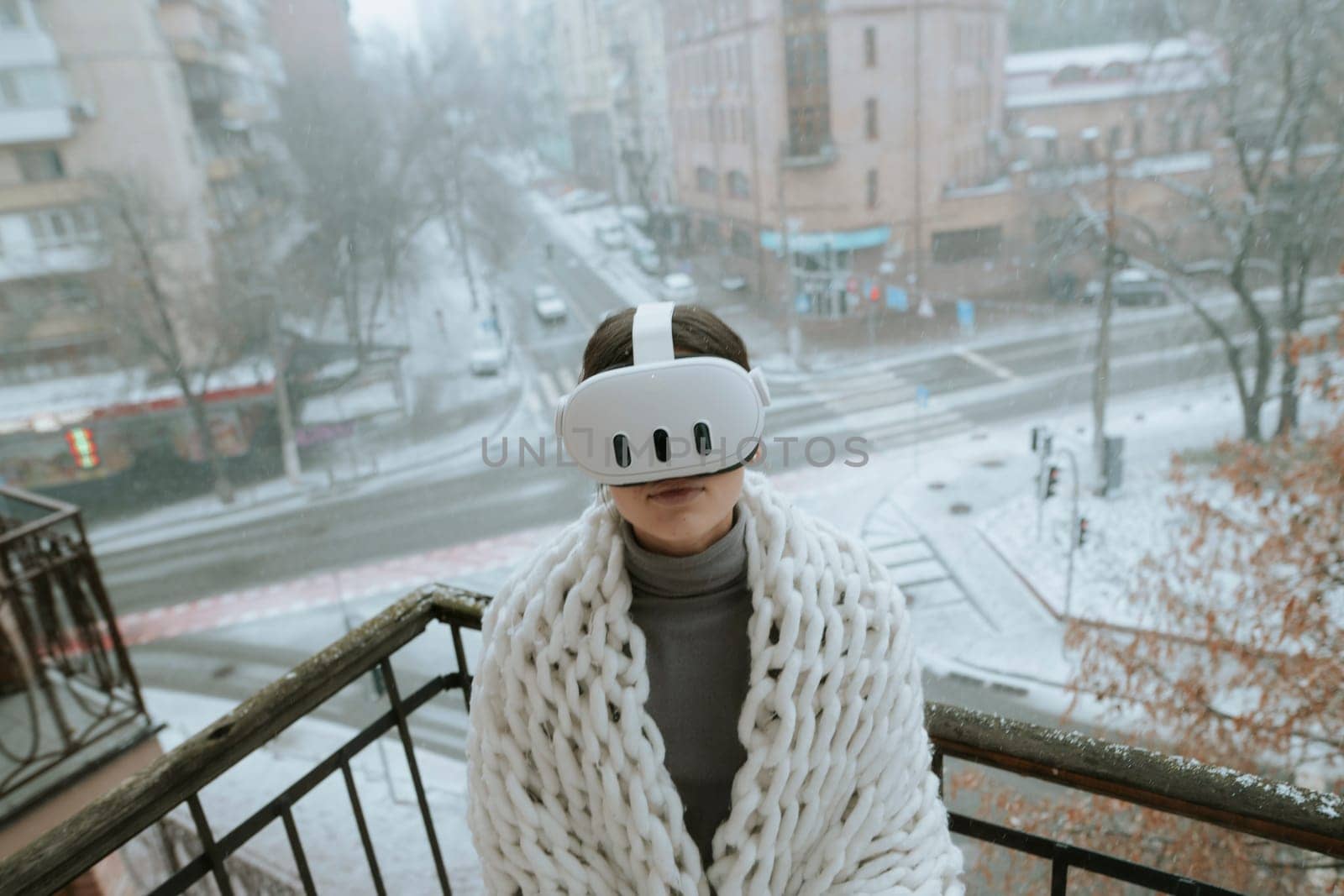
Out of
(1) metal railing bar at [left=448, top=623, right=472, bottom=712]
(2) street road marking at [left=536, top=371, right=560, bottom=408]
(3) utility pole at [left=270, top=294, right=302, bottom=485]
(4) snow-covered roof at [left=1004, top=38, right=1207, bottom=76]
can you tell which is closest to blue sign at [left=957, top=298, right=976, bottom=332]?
(4) snow-covered roof at [left=1004, top=38, right=1207, bottom=76]

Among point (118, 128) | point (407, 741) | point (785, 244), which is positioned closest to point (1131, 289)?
point (785, 244)

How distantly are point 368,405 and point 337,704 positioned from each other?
6.92ft

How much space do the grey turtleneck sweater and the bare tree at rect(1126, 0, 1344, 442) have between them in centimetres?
430

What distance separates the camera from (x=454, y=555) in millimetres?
5777

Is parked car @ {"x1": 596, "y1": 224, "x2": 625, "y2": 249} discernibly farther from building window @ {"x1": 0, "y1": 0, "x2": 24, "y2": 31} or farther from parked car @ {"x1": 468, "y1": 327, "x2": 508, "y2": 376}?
building window @ {"x1": 0, "y1": 0, "x2": 24, "y2": 31}

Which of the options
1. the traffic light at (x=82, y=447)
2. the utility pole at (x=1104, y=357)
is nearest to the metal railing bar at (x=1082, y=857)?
the utility pole at (x=1104, y=357)

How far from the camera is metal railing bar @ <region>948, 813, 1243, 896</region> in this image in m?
0.65

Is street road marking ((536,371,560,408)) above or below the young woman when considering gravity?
below

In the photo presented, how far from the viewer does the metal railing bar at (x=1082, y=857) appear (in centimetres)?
65

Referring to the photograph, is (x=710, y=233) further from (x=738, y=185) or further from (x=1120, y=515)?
(x=1120, y=515)

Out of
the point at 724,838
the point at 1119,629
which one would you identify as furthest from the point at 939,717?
the point at 1119,629

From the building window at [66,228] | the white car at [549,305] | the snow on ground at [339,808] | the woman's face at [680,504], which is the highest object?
the building window at [66,228]

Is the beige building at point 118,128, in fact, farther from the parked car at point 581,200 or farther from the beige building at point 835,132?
the beige building at point 835,132

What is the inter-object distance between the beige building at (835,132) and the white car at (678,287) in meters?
0.22
